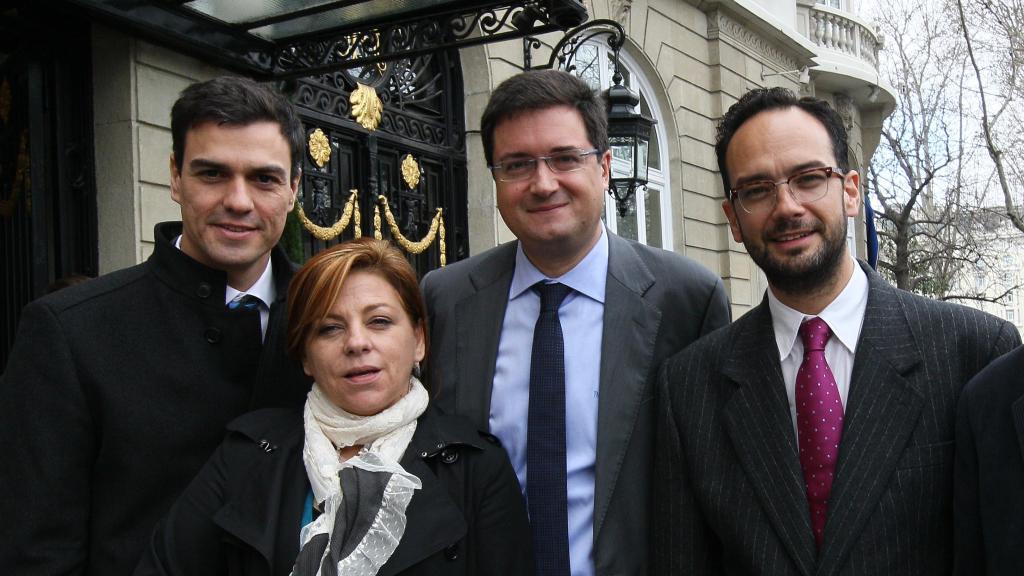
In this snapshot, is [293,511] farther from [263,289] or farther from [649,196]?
[649,196]

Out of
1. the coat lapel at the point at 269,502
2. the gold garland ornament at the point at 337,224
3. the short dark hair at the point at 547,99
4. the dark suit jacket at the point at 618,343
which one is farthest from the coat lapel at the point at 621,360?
the gold garland ornament at the point at 337,224

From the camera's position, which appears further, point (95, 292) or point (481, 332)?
point (481, 332)

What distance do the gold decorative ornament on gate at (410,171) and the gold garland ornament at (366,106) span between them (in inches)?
16.8

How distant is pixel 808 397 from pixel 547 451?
80 cm

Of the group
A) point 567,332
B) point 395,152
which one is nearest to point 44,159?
point 395,152

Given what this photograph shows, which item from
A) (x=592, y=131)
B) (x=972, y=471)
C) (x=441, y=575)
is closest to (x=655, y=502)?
(x=441, y=575)

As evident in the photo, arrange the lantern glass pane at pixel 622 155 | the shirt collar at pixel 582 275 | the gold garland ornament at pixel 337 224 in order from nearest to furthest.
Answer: the shirt collar at pixel 582 275 < the gold garland ornament at pixel 337 224 < the lantern glass pane at pixel 622 155

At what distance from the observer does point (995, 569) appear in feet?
7.11

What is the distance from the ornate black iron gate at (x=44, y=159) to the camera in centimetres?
539

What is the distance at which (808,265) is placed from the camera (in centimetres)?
266

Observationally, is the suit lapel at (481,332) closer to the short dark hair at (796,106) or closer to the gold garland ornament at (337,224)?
the short dark hair at (796,106)

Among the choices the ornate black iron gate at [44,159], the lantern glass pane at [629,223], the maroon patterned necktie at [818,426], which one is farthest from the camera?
the lantern glass pane at [629,223]

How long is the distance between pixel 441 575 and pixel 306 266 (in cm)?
97

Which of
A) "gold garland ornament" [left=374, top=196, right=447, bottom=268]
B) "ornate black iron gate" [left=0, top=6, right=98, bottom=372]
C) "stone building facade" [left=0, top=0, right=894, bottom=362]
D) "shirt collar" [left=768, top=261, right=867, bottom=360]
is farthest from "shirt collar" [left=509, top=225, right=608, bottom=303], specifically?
"gold garland ornament" [left=374, top=196, right=447, bottom=268]
